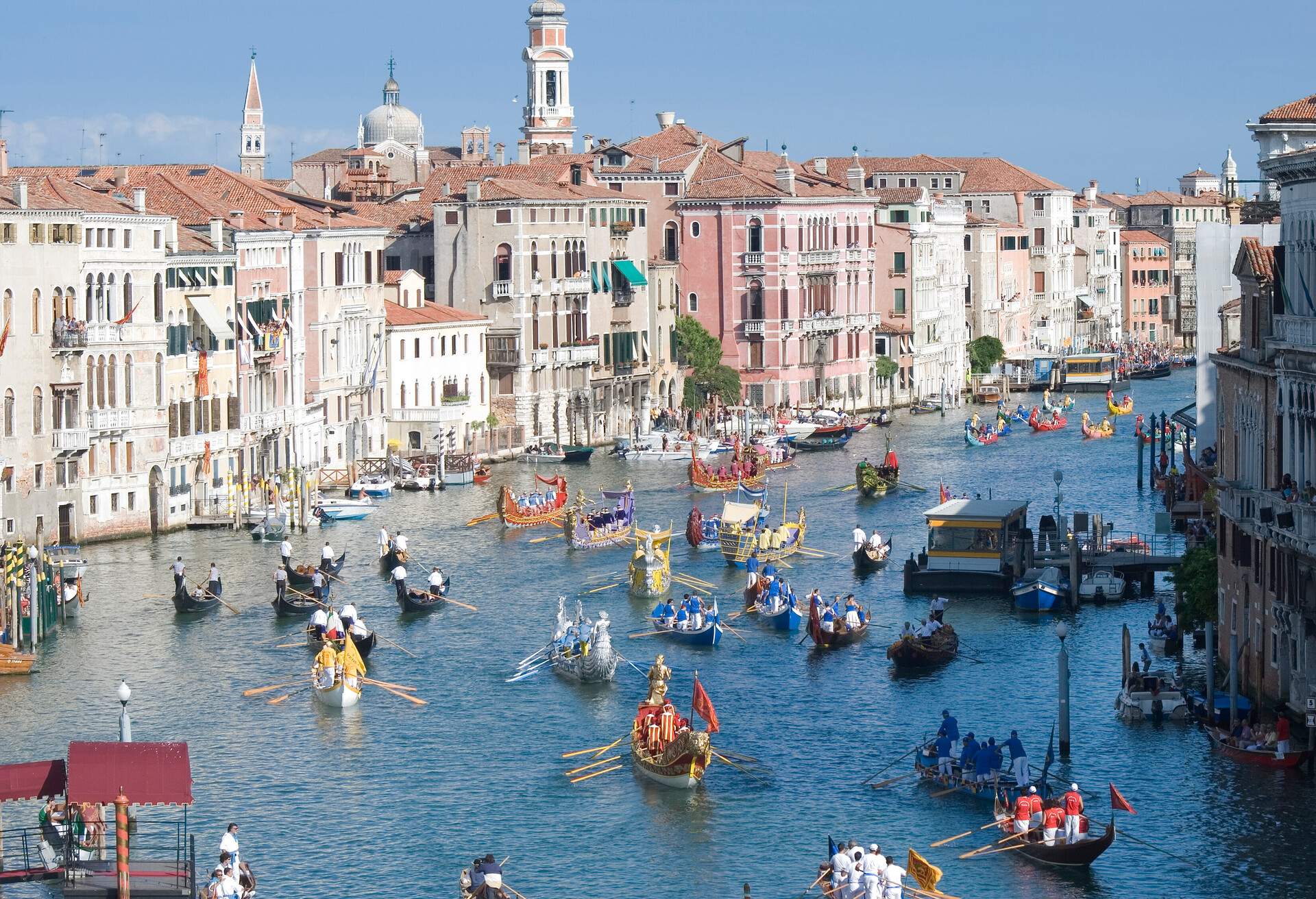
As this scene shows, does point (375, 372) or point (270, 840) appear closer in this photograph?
point (270, 840)

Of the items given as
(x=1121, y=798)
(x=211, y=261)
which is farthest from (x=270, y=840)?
(x=211, y=261)

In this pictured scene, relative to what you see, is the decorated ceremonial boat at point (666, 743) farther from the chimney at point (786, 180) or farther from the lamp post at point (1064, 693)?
the chimney at point (786, 180)

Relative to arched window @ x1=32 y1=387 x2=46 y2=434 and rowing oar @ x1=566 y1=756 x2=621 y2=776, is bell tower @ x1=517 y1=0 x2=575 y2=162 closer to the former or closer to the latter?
arched window @ x1=32 y1=387 x2=46 y2=434

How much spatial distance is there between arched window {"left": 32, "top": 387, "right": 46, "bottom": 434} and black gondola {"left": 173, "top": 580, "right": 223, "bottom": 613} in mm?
7955

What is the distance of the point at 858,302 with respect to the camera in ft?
361

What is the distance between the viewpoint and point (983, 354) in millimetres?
126188

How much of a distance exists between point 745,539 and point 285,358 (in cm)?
2005

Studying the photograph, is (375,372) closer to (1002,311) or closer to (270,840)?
(270,840)

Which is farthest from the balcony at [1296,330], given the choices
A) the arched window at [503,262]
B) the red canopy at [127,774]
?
the arched window at [503,262]

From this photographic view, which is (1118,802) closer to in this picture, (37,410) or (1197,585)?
(1197,585)

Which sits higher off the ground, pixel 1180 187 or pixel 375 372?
pixel 1180 187

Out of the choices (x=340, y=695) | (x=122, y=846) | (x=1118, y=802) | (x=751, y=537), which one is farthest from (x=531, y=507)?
(x=122, y=846)

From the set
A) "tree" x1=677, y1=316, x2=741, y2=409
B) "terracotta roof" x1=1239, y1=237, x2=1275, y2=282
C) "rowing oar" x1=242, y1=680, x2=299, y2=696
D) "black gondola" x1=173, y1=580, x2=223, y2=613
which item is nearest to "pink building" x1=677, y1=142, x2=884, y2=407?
"tree" x1=677, y1=316, x2=741, y2=409

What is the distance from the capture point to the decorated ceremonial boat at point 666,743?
1491 inches
